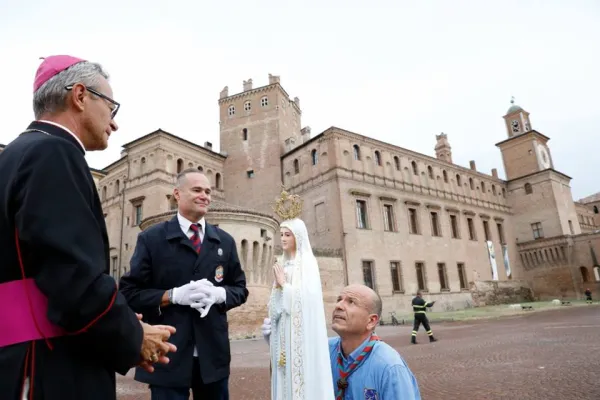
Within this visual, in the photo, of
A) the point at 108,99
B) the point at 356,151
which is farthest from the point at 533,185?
the point at 108,99

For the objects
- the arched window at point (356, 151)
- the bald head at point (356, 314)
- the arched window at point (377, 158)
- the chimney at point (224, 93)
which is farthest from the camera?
the chimney at point (224, 93)

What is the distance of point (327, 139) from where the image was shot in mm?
30703

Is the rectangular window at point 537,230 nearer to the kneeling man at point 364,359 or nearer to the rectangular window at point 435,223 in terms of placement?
the rectangular window at point 435,223

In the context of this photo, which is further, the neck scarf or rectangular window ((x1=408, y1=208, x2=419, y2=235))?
rectangular window ((x1=408, y1=208, x2=419, y2=235))

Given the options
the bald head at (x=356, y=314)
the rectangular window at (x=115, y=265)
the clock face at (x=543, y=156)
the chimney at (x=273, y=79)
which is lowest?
the bald head at (x=356, y=314)

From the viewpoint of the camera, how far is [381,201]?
31.7m

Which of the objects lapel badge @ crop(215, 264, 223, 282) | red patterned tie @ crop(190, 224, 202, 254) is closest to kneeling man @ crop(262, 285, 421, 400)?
lapel badge @ crop(215, 264, 223, 282)

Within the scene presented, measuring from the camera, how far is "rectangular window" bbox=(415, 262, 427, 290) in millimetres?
31703

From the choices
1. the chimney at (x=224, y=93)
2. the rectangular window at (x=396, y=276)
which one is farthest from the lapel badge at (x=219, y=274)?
the chimney at (x=224, y=93)

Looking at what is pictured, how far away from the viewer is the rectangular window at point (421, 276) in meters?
31.7

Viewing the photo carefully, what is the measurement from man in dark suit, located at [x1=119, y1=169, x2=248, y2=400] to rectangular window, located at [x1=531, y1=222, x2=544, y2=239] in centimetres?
4605

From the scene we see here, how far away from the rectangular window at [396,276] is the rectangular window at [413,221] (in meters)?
4.11

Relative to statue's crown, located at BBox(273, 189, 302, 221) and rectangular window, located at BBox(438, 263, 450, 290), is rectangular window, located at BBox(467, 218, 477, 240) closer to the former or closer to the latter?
rectangular window, located at BBox(438, 263, 450, 290)

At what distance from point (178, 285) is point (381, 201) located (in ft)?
97.5
